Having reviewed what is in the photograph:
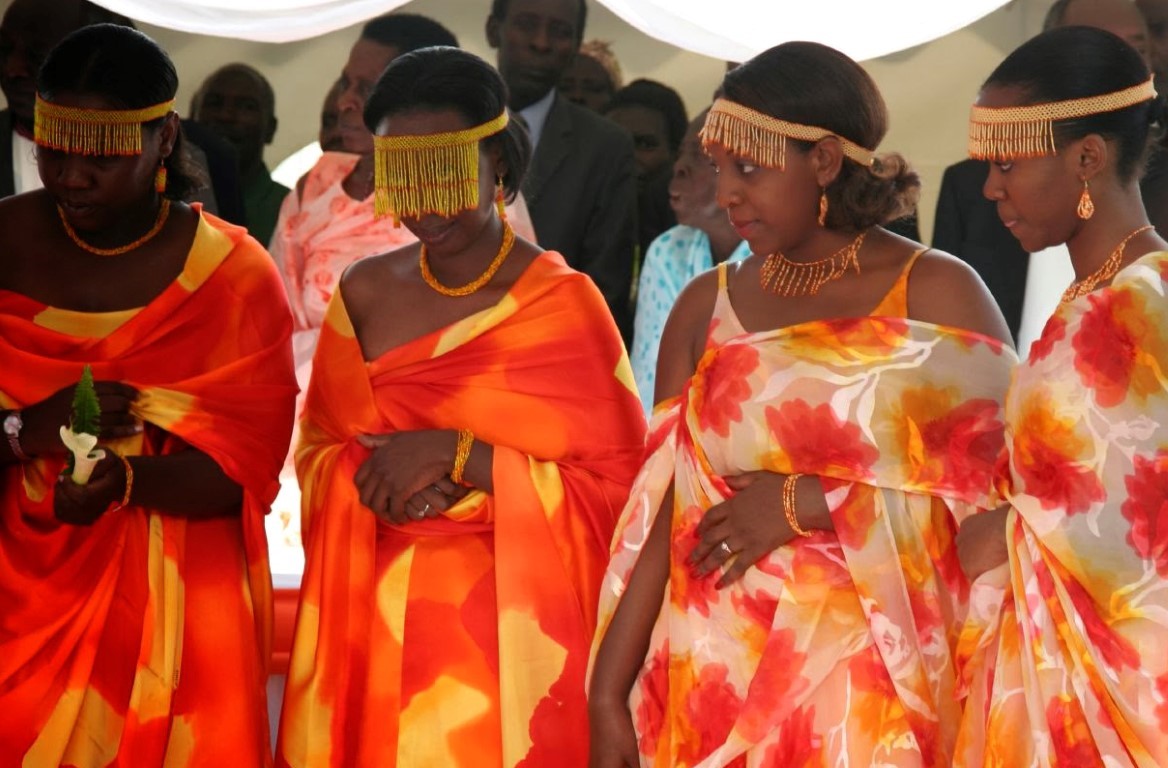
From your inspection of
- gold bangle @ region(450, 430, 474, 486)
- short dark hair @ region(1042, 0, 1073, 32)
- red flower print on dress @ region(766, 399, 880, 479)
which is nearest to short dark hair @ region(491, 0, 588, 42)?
short dark hair @ region(1042, 0, 1073, 32)

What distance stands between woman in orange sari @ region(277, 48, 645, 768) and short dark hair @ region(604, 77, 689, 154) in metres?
2.59

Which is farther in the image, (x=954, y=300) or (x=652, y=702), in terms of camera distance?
(x=652, y=702)

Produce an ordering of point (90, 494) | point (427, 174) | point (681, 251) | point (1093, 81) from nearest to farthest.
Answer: point (1093, 81), point (90, 494), point (427, 174), point (681, 251)

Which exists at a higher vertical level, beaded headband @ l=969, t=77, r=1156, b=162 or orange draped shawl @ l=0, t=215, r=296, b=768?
beaded headband @ l=969, t=77, r=1156, b=162

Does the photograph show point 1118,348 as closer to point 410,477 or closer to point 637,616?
point 637,616

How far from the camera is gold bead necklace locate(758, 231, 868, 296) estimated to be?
10.3 feet

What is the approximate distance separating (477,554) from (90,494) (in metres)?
0.79

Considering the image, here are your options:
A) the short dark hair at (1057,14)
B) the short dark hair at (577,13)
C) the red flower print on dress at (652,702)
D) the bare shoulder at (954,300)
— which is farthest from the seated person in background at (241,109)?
the bare shoulder at (954,300)

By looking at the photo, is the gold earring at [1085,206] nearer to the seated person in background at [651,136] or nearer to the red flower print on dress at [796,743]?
the red flower print on dress at [796,743]

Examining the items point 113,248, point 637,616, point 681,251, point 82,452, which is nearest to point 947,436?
point 637,616

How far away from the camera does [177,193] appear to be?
3.82 m

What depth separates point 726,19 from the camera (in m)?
5.38

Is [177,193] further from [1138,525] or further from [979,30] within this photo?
[979,30]

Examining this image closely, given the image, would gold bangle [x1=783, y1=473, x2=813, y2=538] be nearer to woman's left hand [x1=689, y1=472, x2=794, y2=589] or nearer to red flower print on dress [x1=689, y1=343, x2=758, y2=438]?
woman's left hand [x1=689, y1=472, x2=794, y2=589]
